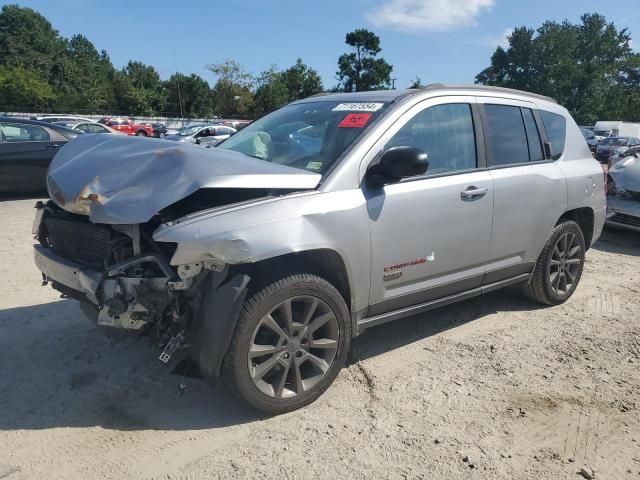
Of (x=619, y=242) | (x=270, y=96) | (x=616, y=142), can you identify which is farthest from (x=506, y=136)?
(x=270, y=96)

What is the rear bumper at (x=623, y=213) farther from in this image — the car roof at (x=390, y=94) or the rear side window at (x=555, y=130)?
the car roof at (x=390, y=94)

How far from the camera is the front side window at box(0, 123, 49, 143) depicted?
9.31 metres

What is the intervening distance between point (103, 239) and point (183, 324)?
2.12 feet

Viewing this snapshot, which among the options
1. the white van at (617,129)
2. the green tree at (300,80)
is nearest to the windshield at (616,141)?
the white van at (617,129)

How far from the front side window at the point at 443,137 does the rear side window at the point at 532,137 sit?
787 mm

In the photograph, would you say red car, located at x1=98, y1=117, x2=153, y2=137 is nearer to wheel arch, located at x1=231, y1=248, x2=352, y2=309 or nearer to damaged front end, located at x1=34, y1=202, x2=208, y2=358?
damaged front end, located at x1=34, y1=202, x2=208, y2=358

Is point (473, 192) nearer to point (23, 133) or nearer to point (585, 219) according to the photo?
point (585, 219)

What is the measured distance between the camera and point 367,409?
311 centimetres

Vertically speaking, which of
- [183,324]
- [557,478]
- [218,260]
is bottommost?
[557,478]

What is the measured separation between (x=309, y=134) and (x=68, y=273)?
5.77ft

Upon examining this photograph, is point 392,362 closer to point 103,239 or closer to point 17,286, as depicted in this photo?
point 103,239

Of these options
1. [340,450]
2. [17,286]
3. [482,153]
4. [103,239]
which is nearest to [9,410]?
[103,239]

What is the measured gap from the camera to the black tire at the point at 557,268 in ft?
15.1

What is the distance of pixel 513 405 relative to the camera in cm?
321
